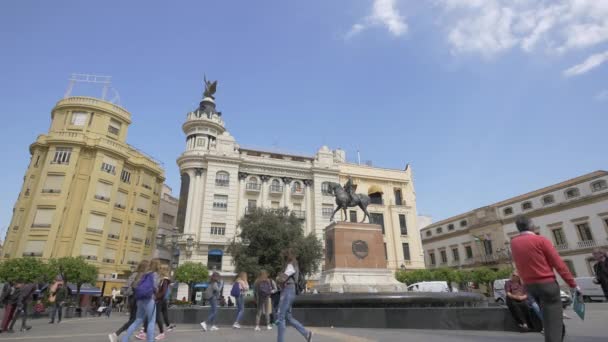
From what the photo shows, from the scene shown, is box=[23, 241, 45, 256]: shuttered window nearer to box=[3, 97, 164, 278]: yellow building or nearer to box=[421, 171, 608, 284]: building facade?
box=[3, 97, 164, 278]: yellow building

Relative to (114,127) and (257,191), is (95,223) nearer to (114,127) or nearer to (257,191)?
(114,127)

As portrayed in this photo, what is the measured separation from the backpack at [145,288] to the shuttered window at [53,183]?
3540cm

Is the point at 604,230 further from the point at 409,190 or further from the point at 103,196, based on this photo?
the point at 103,196

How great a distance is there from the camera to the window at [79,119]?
3686cm

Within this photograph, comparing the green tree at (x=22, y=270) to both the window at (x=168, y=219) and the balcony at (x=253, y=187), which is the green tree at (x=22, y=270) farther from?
the balcony at (x=253, y=187)

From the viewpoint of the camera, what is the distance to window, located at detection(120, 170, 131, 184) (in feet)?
127

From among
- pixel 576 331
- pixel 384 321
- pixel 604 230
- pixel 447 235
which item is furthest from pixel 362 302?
pixel 447 235

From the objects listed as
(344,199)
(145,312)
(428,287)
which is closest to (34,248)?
(344,199)

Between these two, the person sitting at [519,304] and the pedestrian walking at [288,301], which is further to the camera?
the person sitting at [519,304]

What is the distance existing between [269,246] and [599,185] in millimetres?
32682

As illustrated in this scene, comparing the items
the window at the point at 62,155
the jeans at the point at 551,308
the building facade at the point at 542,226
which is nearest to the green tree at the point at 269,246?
the building facade at the point at 542,226

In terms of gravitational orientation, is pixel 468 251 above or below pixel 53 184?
below

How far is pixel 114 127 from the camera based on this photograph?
39.2m

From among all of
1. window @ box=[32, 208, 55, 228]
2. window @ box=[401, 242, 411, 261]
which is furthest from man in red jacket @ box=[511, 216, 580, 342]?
window @ box=[401, 242, 411, 261]
